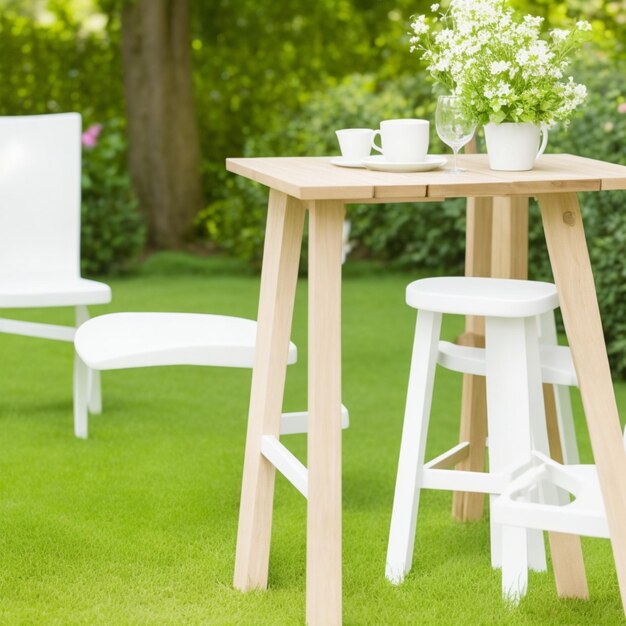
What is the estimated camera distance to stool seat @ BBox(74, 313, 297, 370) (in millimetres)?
2533

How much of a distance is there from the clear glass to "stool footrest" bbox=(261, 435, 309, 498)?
0.71 m

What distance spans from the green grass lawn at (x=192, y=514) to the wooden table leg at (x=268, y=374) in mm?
107

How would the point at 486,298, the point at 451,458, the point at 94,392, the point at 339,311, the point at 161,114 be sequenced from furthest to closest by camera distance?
the point at 161,114 → the point at 94,392 → the point at 451,458 → the point at 486,298 → the point at 339,311

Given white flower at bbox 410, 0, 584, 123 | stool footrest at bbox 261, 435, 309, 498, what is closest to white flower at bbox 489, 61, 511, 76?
white flower at bbox 410, 0, 584, 123

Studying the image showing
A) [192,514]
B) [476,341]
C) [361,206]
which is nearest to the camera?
[476,341]

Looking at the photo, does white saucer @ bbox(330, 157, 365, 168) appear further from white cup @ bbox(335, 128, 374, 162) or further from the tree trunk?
the tree trunk

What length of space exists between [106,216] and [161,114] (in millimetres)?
1168

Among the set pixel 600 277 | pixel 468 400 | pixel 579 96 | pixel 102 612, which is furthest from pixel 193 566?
pixel 600 277

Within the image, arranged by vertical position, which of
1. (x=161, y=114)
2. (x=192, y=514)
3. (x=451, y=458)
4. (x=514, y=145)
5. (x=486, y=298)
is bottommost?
(x=192, y=514)

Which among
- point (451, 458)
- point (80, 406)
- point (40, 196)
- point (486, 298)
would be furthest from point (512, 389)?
point (40, 196)

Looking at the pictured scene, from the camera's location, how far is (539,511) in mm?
2158

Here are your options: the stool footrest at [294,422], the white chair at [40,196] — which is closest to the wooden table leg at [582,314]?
the stool footrest at [294,422]

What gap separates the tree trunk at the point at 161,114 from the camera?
25.7 feet

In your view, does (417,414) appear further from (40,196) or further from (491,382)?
(40,196)
